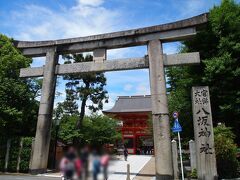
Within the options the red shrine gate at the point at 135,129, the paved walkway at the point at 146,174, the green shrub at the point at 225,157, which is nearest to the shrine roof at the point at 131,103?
the red shrine gate at the point at 135,129

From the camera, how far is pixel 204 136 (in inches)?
456

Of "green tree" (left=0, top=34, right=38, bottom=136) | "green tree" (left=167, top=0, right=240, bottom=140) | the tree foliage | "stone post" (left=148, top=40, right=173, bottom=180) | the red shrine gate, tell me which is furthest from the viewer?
the red shrine gate

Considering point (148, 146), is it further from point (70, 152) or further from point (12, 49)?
point (70, 152)

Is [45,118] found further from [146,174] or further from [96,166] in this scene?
[96,166]

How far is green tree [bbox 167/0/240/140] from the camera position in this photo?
49.1 feet

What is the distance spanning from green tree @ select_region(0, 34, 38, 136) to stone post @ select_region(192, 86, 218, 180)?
11.7 metres

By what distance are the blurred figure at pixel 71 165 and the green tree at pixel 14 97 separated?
55.4 ft

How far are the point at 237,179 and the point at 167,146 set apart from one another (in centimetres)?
359

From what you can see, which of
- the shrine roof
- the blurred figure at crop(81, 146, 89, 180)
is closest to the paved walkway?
the blurred figure at crop(81, 146, 89, 180)

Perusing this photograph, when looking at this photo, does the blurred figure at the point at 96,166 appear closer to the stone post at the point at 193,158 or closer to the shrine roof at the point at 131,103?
the stone post at the point at 193,158

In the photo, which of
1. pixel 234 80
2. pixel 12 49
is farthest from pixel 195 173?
pixel 12 49

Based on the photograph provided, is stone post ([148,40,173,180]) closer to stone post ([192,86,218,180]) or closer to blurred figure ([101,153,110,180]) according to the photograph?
stone post ([192,86,218,180])

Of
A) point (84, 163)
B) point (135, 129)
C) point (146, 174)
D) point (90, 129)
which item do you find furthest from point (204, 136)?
point (135, 129)

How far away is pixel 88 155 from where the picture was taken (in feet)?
3.36
